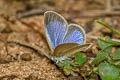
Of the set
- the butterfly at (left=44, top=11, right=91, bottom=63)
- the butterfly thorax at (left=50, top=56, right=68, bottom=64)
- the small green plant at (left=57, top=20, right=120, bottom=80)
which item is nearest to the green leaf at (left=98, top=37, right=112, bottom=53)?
the small green plant at (left=57, top=20, right=120, bottom=80)

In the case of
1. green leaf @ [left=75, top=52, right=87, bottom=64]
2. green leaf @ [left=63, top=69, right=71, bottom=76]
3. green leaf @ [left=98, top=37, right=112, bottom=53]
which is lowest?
green leaf @ [left=63, top=69, right=71, bottom=76]

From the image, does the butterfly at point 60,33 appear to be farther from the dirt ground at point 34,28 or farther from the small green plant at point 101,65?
the dirt ground at point 34,28

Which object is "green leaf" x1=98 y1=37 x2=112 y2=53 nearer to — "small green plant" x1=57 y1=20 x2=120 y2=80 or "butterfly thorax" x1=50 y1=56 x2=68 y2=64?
"small green plant" x1=57 y1=20 x2=120 y2=80

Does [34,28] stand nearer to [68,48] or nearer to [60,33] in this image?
[60,33]

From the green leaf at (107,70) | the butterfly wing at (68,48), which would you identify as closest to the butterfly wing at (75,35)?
the butterfly wing at (68,48)

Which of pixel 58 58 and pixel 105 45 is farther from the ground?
pixel 105 45

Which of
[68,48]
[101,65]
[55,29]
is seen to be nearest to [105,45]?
[101,65]
